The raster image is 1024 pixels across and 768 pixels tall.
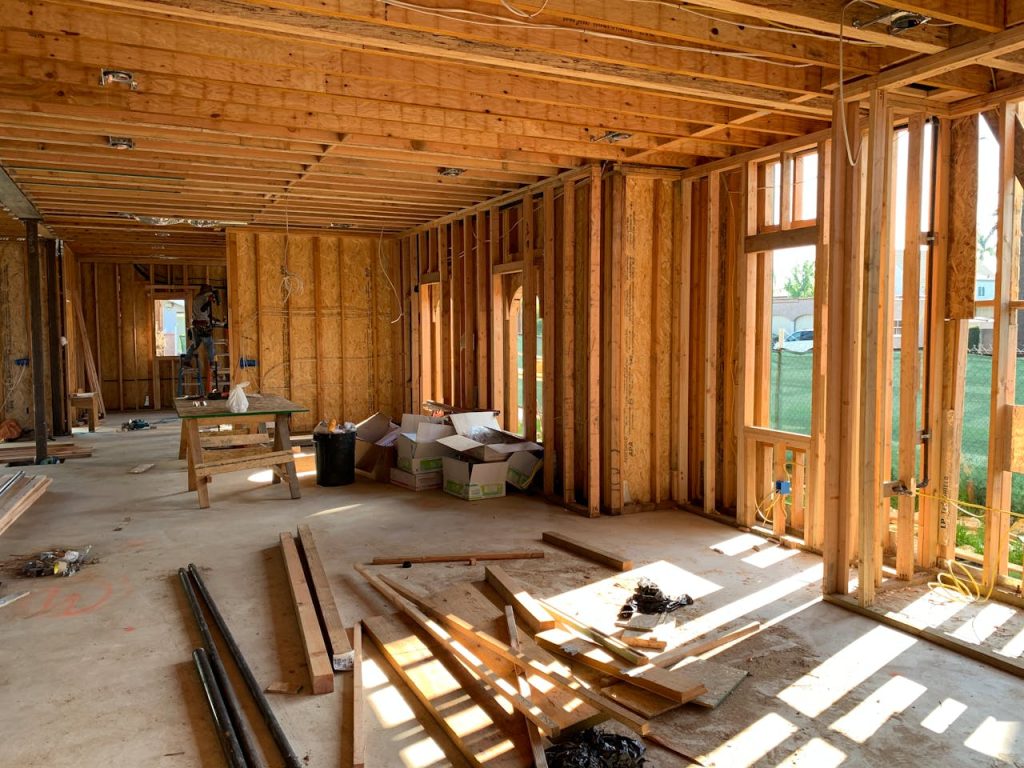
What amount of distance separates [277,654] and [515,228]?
553 centimetres

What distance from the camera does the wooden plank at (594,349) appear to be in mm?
6363

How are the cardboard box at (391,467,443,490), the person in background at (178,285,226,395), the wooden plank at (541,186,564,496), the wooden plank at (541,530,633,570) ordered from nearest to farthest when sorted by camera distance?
1. the wooden plank at (541,530,633,570)
2. the wooden plank at (541,186,564,496)
3. the cardboard box at (391,467,443,490)
4. the person in background at (178,285,226,395)

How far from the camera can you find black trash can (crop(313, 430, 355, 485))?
25.7 ft

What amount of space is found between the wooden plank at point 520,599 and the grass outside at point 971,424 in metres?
2.80

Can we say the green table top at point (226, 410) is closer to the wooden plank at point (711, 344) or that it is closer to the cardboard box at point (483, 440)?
the cardboard box at point (483, 440)

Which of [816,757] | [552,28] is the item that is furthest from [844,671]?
[552,28]

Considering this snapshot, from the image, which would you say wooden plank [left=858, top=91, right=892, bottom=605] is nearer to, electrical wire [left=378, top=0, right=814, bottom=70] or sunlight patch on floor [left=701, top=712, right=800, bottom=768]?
electrical wire [left=378, top=0, right=814, bottom=70]

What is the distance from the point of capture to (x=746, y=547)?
5469 millimetres

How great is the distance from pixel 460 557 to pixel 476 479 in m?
1.99

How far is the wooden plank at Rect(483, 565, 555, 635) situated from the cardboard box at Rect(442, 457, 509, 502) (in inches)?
86.1

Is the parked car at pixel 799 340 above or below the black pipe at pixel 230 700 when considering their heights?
above

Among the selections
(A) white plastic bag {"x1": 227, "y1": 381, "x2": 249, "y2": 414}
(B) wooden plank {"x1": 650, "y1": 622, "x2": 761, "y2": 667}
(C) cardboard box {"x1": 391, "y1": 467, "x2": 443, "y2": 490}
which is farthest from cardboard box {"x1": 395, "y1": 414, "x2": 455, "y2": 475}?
(B) wooden plank {"x1": 650, "y1": 622, "x2": 761, "y2": 667}

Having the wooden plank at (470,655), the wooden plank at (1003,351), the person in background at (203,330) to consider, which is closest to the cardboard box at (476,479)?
the wooden plank at (470,655)

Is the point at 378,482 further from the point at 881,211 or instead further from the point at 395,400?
the point at 881,211
